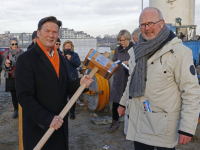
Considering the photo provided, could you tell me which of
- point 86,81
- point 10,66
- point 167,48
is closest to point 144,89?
point 167,48

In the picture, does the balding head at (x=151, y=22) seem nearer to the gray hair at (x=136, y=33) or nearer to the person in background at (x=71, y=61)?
the gray hair at (x=136, y=33)

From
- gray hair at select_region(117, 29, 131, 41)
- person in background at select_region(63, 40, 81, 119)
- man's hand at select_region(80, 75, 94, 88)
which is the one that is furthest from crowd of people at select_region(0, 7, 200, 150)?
person in background at select_region(63, 40, 81, 119)

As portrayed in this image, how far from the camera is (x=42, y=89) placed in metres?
2.05

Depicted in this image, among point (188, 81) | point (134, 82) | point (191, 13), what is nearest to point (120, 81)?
point (134, 82)

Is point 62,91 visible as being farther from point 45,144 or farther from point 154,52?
point 154,52

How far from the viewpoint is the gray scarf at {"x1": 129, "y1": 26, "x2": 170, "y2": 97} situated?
215 centimetres

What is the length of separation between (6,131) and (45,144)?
3084mm

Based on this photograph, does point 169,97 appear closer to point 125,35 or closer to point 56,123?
point 56,123

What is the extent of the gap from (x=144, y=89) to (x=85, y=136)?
2591 millimetres

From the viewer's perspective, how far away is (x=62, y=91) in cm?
220

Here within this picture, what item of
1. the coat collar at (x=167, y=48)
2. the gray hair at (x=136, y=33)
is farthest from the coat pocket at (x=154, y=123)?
the gray hair at (x=136, y=33)

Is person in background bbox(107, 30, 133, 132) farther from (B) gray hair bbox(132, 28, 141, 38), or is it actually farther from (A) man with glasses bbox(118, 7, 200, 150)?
(A) man with glasses bbox(118, 7, 200, 150)

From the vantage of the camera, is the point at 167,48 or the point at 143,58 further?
the point at 143,58

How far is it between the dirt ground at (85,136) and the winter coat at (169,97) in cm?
182
